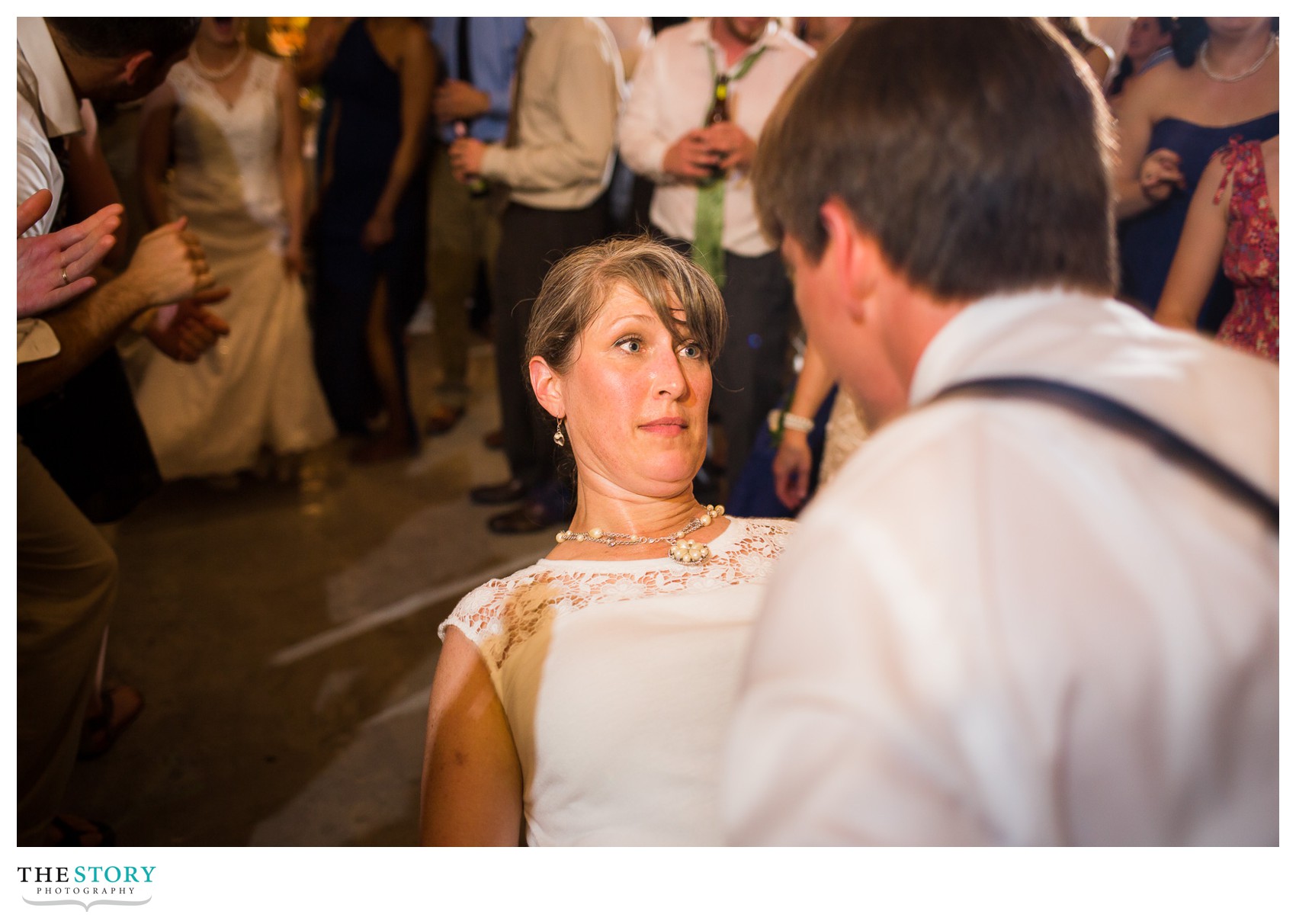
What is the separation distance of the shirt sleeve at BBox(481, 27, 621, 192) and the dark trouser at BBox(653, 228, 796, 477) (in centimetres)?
52

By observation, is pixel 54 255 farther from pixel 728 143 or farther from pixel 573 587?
pixel 728 143

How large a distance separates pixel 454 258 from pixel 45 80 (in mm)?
2354

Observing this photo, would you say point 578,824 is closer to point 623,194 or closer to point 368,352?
point 623,194

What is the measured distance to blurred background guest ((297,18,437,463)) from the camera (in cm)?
299

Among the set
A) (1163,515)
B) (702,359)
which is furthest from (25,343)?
(1163,515)

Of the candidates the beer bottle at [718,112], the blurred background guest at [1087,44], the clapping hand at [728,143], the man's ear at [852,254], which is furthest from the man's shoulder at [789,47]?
the man's ear at [852,254]

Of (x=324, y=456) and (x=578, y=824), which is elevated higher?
(x=578, y=824)

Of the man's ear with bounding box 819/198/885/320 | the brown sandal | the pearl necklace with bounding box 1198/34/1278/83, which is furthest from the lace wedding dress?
the pearl necklace with bounding box 1198/34/1278/83

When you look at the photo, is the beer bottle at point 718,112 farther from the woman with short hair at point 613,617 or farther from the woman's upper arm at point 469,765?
the woman's upper arm at point 469,765

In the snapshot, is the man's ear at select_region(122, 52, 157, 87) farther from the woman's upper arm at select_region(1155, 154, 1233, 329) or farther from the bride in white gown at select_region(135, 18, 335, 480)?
the woman's upper arm at select_region(1155, 154, 1233, 329)

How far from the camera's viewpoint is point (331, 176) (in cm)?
340

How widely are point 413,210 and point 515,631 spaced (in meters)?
2.64

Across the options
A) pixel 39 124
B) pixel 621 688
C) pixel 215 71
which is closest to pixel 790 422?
pixel 621 688

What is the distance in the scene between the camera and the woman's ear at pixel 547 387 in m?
1.37
